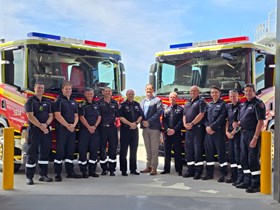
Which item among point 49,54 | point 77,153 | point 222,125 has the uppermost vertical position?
point 49,54

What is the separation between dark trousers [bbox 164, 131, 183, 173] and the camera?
7520mm

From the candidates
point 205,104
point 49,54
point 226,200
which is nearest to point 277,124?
point 226,200

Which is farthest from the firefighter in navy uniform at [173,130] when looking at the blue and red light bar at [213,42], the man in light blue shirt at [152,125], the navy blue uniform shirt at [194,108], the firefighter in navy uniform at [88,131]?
the firefighter in navy uniform at [88,131]

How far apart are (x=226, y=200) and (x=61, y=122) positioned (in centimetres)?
321

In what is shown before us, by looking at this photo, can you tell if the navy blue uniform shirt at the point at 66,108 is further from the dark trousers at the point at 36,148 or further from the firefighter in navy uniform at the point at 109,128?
the firefighter in navy uniform at the point at 109,128

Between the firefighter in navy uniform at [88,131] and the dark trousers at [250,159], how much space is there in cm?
276

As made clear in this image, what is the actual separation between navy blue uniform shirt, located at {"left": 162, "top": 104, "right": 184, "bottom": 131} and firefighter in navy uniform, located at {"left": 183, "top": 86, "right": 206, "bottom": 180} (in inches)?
8.1

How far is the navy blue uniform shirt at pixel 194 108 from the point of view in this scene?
23.2 feet

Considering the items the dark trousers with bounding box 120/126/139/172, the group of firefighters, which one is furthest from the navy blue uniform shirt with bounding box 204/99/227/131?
the dark trousers with bounding box 120/126/139/172

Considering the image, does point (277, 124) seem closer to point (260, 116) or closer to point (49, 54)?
point (260, 116)

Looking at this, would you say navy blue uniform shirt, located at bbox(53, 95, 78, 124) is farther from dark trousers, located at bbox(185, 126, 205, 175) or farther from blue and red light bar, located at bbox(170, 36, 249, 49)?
blue and red light bar, located at bbox(170, 36, 249, 49)

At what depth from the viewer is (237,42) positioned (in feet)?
24.5

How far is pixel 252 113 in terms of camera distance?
20.0 feet

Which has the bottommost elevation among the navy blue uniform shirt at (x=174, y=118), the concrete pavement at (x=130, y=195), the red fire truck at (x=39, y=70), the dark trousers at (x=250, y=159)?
the concrete pavement at (x=130, y=195)
